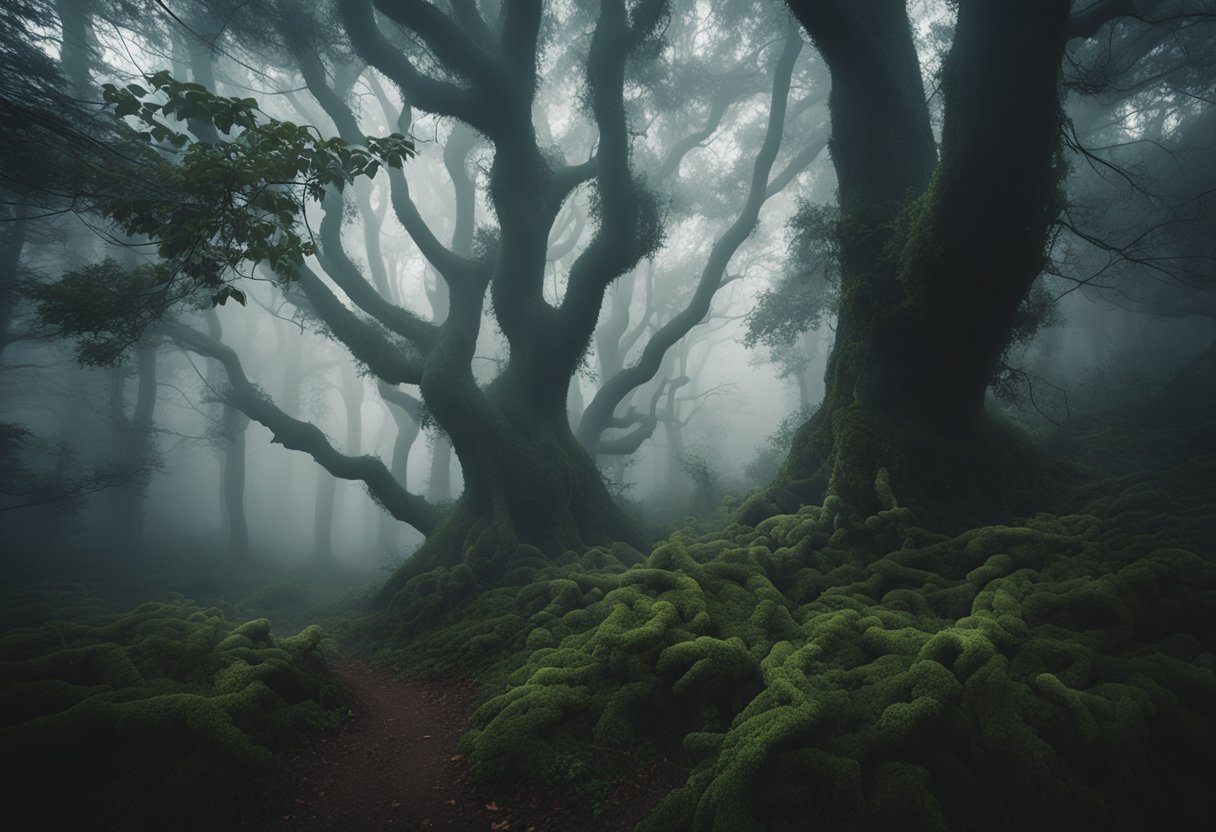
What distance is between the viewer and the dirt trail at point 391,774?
2830 millimetres

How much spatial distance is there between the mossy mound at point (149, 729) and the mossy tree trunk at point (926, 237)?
5.88 metres

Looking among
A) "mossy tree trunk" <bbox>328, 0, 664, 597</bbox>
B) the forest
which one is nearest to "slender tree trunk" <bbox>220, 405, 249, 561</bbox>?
the forest

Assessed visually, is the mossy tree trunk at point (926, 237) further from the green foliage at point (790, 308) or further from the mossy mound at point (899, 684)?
the green foliage at point (790, 308)

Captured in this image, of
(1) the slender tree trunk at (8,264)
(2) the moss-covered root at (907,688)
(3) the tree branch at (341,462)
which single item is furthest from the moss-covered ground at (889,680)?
(1) the slender tree trunk at (8,264)

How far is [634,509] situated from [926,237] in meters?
11.6

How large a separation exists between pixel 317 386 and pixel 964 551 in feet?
121

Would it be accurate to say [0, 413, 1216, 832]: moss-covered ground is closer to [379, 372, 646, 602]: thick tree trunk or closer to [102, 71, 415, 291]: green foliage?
[379, 372, 646, 602]: thick tree trunk

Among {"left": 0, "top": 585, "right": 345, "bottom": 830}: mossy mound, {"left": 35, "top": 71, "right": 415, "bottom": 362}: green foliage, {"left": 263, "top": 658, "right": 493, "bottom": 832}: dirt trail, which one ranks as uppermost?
{"left": 35, "top": 71, "right": 415, "bottom": 362}: green foliage

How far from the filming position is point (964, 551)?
4871mm

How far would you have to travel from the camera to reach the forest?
2.62 metres

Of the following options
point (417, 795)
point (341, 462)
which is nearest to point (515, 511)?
point (341, 462)

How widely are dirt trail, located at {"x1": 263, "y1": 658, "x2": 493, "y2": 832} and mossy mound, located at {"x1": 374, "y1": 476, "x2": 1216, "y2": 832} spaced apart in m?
0.30

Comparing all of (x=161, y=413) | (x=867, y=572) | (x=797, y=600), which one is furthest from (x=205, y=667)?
(x=161, y=413)

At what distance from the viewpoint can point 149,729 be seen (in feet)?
9.36
